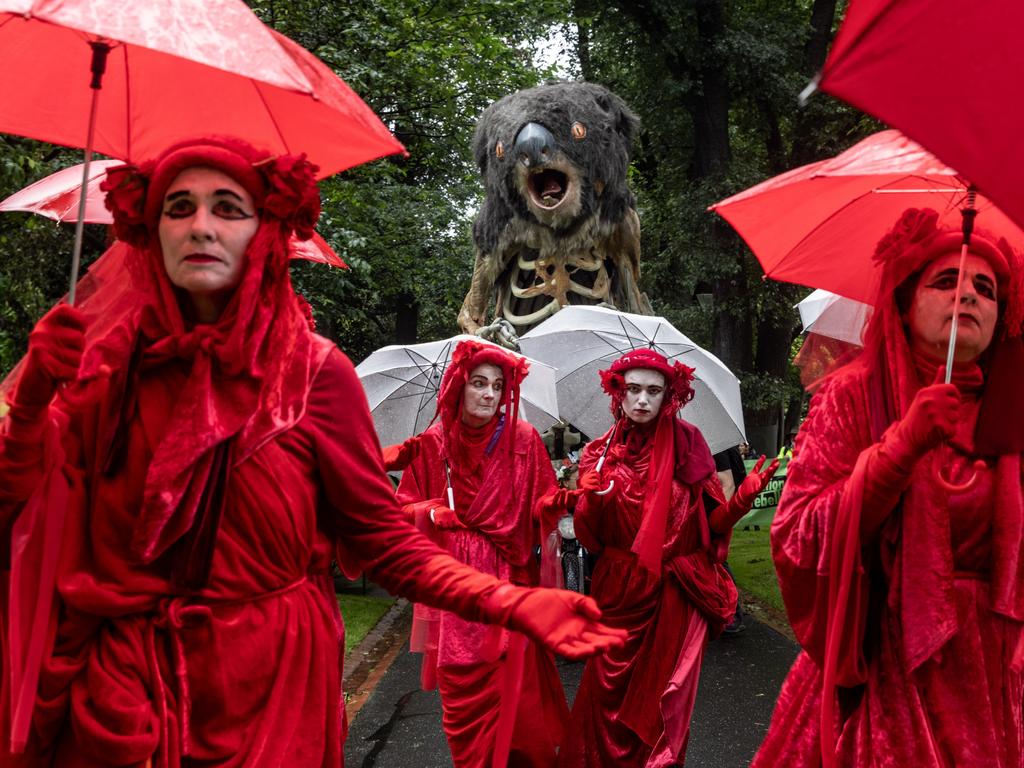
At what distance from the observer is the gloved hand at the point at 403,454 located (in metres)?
6.41

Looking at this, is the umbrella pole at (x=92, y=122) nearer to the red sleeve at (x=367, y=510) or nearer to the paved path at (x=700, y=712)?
the red sleeve at (x=367, y=510)

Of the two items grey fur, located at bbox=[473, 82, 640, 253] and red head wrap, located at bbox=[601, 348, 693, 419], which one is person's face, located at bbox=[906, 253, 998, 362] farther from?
grey fur, located at bbox=[473, 82, 640, 253]

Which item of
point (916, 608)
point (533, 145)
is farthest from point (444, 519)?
point (533, 145)

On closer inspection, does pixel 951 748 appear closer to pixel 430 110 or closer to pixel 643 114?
pixel 430 110

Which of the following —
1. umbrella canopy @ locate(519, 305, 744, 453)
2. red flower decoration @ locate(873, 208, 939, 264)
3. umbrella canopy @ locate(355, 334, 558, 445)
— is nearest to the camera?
red flower decoration @ locate(873, 208, 939, 264)

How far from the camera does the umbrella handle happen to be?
3.21 metres

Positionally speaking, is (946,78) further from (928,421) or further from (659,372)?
(659,372)

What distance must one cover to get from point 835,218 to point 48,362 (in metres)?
2.69

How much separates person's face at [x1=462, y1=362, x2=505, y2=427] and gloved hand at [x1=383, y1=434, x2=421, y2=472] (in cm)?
31

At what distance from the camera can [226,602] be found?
2.74 meters

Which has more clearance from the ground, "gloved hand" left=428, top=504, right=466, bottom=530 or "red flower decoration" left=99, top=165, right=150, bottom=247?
"red flower decoration" left=99, top=165, right=150, bottom=247

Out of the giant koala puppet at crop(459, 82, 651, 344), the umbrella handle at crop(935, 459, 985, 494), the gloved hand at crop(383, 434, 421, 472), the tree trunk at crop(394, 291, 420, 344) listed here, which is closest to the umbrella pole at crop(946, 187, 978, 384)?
the umbrella handle at crop(935, 459, 985, 494)

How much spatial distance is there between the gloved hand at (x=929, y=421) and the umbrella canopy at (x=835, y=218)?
92 cm

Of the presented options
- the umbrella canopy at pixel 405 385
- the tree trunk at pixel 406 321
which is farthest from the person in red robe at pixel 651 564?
the tree trunk at pixel 406 321
